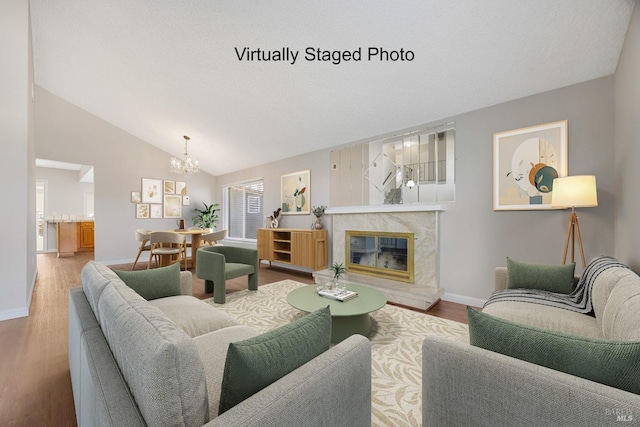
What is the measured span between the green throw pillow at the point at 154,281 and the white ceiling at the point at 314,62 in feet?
8.82

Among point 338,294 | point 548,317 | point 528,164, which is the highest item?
point 528,164

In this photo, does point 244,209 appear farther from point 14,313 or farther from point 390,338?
point 390,338

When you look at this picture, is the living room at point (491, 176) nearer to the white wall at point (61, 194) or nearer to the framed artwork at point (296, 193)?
the framed artwork at point (296, 193)

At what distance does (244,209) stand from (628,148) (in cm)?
695

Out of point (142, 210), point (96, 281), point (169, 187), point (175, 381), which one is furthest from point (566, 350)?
point (169, 187)

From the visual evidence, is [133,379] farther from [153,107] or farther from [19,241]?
[153,107]

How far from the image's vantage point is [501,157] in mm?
3076

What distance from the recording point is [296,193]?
547 cm

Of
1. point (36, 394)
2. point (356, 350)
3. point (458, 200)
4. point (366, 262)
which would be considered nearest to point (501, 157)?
point (458, 200)

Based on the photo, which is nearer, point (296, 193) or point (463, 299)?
point (463, 299)

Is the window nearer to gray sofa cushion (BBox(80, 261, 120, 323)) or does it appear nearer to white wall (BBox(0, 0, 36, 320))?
white wall (BBox(0, 0, 36, 320))

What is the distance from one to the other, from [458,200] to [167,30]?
167 inches

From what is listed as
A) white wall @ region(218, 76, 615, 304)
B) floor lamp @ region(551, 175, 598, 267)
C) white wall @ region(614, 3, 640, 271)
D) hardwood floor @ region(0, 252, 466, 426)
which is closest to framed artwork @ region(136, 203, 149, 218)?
hardwood floor @ region(0, 252, 466, 426)

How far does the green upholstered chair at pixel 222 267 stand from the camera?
3262mm
